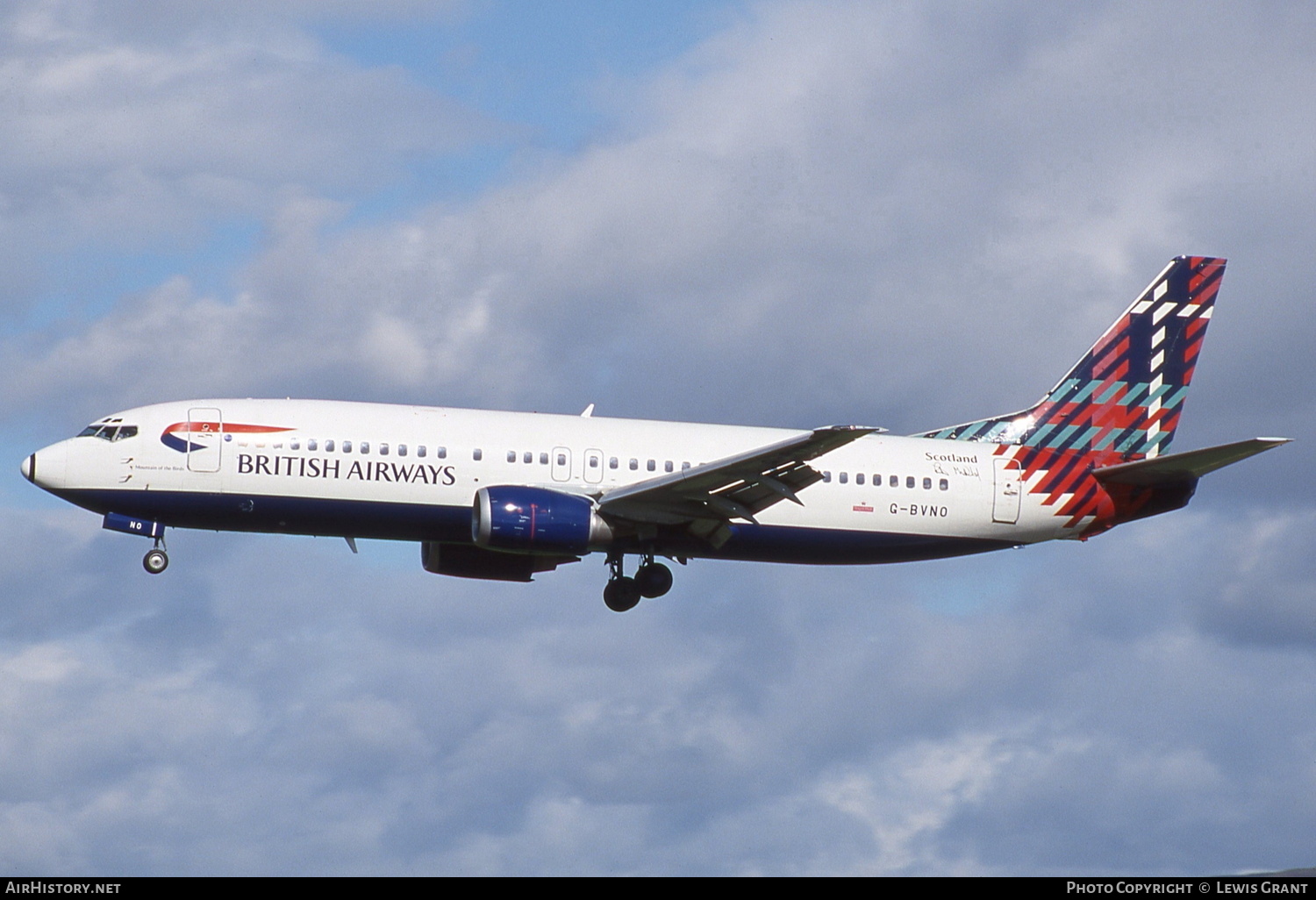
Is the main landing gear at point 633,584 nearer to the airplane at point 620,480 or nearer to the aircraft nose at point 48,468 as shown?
the airplane at point 620,480

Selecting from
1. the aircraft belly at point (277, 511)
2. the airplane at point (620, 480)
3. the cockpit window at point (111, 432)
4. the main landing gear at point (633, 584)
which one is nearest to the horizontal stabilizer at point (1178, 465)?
the airplane at point (620, 480)

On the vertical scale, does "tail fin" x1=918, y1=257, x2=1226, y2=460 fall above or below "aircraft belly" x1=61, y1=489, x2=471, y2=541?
above

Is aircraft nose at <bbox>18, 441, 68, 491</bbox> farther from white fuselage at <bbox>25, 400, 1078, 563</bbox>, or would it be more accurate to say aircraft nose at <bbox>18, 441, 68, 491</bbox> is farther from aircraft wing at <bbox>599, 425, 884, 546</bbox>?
aircraft wing at <bbox>599, 425, 884, 546</bbox>

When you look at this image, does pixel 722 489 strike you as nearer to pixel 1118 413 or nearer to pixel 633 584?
pixel 633 584

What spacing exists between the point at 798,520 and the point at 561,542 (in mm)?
7013

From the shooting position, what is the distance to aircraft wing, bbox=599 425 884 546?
4019 cm

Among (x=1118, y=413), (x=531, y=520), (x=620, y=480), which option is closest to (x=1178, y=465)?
(x=1118, y=413)

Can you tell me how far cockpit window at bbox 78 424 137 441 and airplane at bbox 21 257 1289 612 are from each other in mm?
55

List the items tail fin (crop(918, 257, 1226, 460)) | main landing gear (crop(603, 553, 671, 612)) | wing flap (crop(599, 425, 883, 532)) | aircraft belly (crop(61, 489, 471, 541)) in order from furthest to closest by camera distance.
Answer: tail fin (crop(918, 257, 1226, 460))
main landing gear (crop(603, 553, 671, 612))
aircraft belly (crop(61, 489, 471, 541))
wing flap (crop(599, 425, 883, 532))

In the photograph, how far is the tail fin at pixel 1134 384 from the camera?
47.9m

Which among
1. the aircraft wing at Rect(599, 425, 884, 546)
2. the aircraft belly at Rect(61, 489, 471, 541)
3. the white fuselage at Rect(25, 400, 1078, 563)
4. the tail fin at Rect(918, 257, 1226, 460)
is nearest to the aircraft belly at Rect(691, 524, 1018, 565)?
the white fuselage at Rect(25, 400, 1078, 563)

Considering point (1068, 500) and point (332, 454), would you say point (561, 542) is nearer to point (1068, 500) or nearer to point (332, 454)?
point (332, 454)
